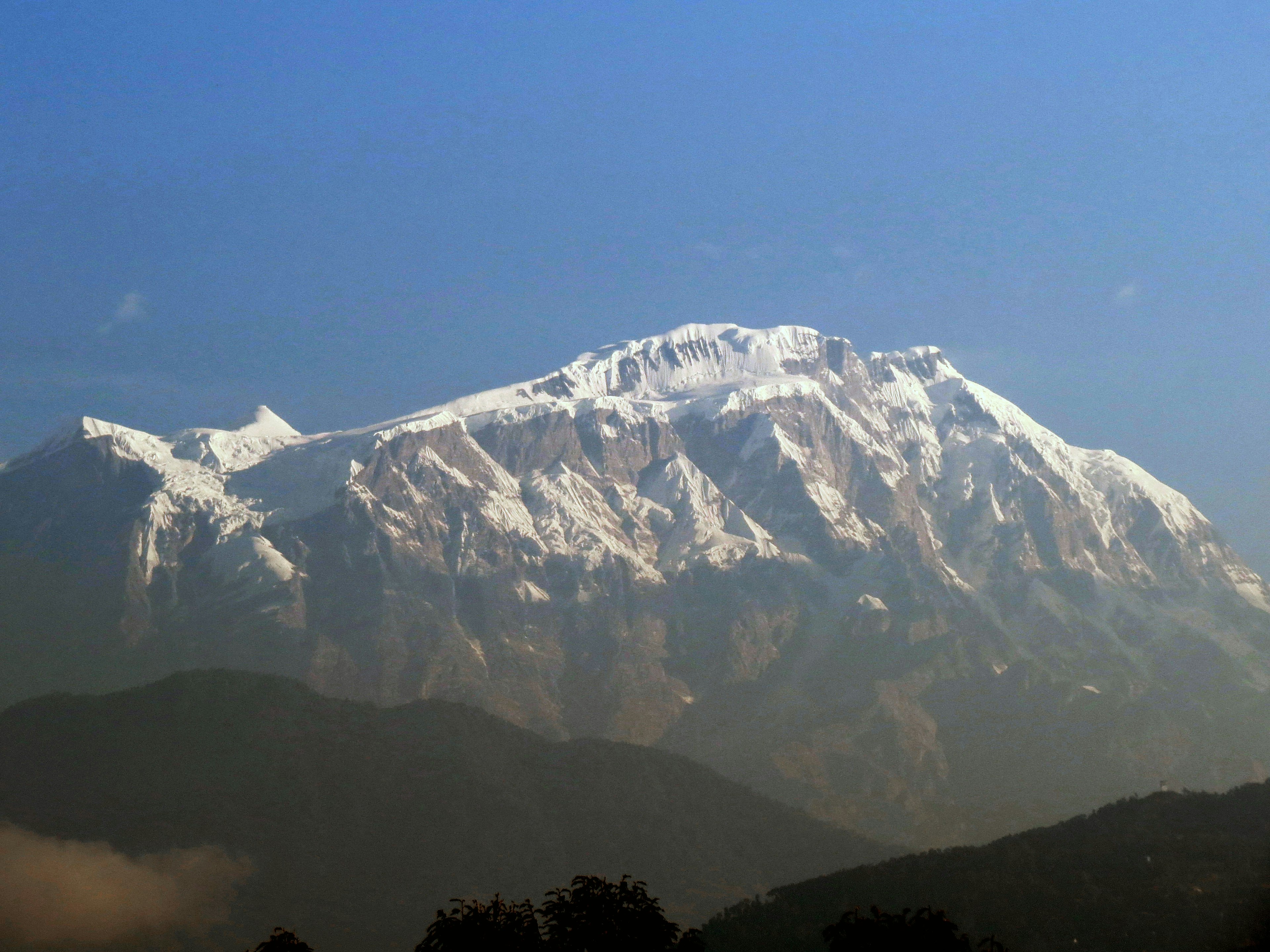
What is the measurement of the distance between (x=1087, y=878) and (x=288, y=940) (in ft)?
449

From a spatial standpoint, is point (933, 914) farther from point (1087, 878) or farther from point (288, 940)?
point (1087, 878)

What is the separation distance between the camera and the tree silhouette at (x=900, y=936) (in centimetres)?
8125

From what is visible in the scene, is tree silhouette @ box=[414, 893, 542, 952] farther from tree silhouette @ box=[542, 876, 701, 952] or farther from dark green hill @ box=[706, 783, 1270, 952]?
dark green hill @ box=[706, 783, 1270, 952]

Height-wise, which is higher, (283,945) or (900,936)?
(283,945)

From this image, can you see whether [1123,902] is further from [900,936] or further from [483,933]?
[483,933]

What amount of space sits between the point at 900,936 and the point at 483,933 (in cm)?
2217

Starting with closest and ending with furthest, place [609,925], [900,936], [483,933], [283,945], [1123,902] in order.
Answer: [283,945] < [900,936] < [483,933] < [609,925] < [1123,902]

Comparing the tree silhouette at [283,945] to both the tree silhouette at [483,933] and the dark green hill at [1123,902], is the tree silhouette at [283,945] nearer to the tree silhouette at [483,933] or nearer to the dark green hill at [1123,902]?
the tree silhouette at [483,933]

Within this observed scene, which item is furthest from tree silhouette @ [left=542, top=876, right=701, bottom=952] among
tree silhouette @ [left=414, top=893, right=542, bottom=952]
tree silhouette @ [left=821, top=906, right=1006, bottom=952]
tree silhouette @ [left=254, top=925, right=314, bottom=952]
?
tree silhouette @ [left=254, top=925, right=314, bottom=952]

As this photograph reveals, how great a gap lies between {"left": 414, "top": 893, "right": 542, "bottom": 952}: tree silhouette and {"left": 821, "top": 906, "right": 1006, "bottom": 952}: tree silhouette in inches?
646

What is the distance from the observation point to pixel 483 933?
82.8 metres

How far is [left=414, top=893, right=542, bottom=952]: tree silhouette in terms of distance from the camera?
8225cm

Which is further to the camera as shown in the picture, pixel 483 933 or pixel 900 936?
pixel 483 933

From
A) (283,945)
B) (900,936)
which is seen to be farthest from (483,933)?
(900,936)
